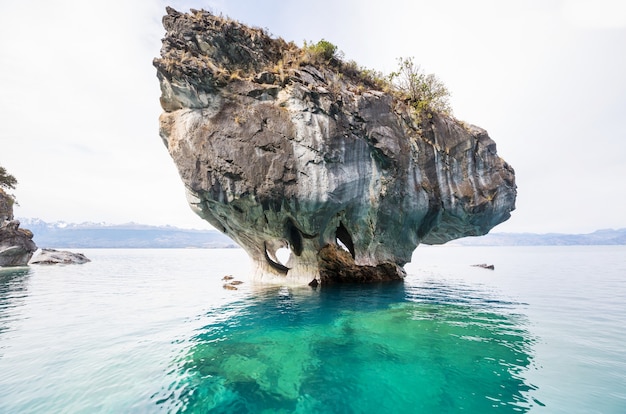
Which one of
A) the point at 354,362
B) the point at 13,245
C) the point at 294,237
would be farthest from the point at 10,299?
the point at 13,245

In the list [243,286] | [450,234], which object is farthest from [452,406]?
[450,234]

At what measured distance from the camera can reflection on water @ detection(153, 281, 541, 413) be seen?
6637 millimetres

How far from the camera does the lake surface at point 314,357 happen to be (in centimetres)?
668

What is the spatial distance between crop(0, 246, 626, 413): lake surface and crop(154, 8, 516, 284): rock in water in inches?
228

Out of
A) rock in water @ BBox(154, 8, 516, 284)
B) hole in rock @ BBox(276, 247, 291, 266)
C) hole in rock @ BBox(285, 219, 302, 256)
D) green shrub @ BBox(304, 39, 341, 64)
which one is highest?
green shrub @ BBox(304, 39, 341, 64)

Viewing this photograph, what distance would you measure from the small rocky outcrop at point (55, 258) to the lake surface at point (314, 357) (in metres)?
38.1

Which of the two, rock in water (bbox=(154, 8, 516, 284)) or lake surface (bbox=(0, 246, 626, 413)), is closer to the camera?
lake surface (bbox=(0, 246, 626, 413))

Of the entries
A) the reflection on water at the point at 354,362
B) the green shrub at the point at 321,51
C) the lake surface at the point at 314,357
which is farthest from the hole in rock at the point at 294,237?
the green shrub at the point at 321,51

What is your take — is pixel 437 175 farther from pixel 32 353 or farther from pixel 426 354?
pixel 32 353

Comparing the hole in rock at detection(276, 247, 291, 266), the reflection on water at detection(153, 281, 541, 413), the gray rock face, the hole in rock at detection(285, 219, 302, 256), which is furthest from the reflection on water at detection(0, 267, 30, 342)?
the gray rock face

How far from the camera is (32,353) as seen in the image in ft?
31.9

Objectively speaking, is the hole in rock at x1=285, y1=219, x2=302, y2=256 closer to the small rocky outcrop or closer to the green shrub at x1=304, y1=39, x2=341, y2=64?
the green shrub at x1=304, y1=39, x2=341, y2=64

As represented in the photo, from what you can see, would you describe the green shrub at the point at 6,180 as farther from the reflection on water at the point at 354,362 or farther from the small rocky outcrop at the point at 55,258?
the reflection on water at the point at 354,362

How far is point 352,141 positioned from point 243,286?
15179 mm
